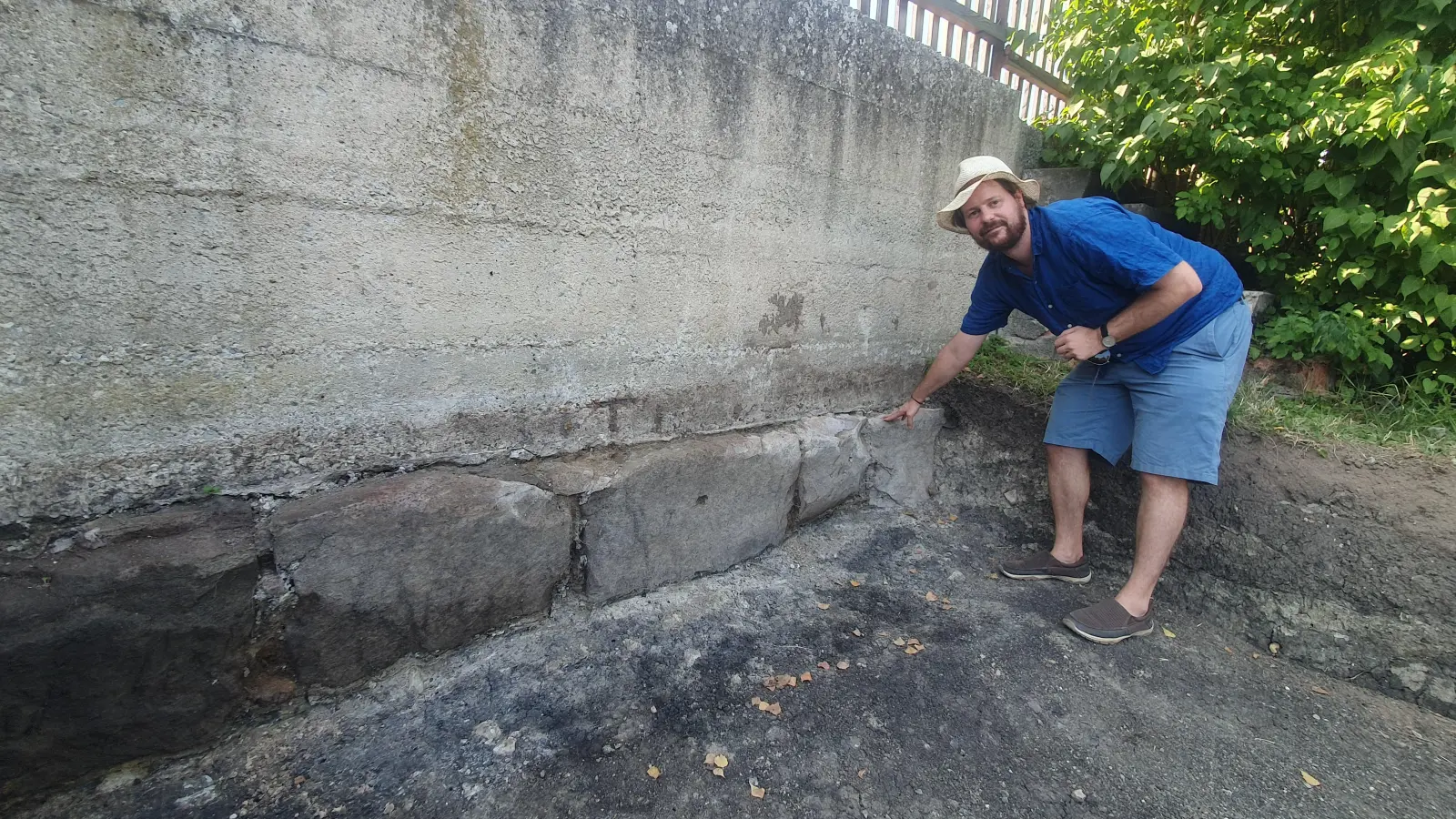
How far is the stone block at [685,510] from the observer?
8.05 feet

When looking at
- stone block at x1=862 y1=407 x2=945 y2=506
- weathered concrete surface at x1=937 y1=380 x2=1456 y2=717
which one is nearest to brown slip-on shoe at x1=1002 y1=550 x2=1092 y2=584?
weathered concrete surface at x1=937 y1=380 x2=1456 y2=717

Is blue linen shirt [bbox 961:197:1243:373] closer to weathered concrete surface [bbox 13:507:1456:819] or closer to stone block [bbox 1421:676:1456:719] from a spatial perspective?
weathered concrete surface [bbox 13:507:1456:819]

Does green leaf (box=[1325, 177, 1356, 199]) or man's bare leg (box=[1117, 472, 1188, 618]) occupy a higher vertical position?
green leaf (box=[1325, 177, 1356, 199])

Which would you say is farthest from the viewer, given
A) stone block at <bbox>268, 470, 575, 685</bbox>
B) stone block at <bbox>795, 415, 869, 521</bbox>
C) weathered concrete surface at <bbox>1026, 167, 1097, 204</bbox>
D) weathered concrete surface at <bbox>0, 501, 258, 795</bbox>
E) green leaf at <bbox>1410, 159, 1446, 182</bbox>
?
weathered concrete surface at <bbox>1026, 167, 1097, 204</bbox>

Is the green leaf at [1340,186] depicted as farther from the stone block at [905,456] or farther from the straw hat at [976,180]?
the stone block at [905,456]

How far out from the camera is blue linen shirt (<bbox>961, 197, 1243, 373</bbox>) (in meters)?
2.29

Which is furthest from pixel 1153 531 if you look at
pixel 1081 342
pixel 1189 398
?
pixel 1081 342

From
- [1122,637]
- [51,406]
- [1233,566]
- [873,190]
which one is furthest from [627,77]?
[1233,566]

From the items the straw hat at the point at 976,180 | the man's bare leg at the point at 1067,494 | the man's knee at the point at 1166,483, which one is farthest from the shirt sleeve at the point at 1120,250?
A: the man's bare leg at the point at 1067,494

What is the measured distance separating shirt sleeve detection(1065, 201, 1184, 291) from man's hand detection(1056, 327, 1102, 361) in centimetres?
19

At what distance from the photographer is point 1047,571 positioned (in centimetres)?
294

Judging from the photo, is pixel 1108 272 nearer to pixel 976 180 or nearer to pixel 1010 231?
pixel 1010 231

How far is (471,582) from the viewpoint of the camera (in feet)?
7.14

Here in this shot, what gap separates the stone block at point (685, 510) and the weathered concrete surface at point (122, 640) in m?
1.03
